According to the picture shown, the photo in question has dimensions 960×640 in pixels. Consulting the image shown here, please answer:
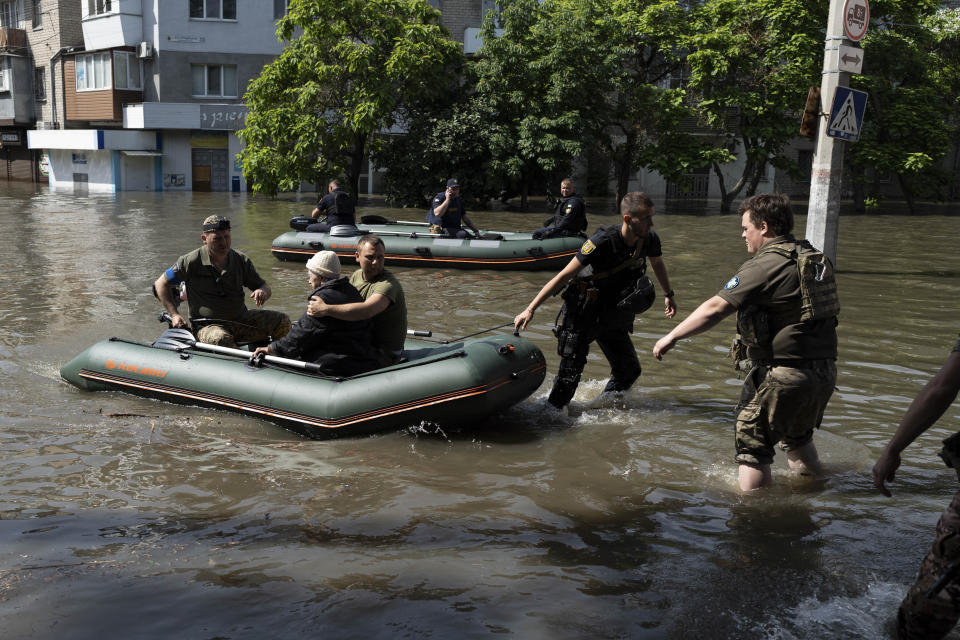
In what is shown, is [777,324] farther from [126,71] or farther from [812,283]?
[126,71]

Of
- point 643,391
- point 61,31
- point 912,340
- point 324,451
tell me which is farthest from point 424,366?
point 61,31

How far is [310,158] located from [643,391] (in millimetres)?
22588

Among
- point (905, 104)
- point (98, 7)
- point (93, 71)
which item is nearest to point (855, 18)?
point (905, 104)

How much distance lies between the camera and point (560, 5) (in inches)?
1090

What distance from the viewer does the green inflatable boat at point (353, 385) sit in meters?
6.17

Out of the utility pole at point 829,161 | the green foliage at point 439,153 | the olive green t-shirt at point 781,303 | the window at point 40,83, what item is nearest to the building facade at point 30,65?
the window at point 40,83

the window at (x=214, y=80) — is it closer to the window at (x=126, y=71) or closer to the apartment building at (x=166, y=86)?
the apartment building at (x=166, y=86)

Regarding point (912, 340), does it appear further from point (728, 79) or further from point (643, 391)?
point (728, 79)

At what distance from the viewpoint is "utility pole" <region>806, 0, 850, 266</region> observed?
9578 millimetres

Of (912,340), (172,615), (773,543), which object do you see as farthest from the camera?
(912,340)

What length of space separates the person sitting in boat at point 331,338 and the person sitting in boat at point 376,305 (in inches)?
3.0

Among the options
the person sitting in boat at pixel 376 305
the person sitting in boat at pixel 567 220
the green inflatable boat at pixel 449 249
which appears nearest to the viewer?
the person sitting in boat at pixel 376 305

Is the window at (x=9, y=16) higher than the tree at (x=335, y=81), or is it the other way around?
the window at (x=9, y=16)

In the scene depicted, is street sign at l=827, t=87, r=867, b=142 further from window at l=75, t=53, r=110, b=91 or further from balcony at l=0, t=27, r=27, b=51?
balcony at l=0, t=27, r=27, b=51
